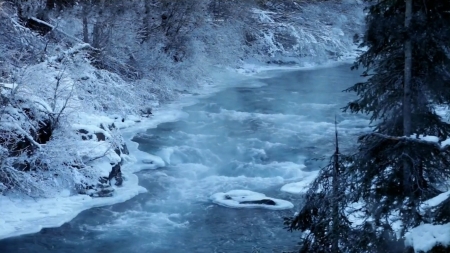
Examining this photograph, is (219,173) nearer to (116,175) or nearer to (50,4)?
(116,175)

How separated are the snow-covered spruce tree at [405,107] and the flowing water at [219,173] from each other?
1638 mm

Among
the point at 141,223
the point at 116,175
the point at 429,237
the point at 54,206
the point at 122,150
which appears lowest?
the point at 141,223

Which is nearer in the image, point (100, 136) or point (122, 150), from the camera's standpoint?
point (100, 136)

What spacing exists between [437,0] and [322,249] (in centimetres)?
317

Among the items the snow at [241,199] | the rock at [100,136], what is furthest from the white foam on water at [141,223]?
the rock at [100,136]

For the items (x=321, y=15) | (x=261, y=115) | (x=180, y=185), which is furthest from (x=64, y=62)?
(x=321, y=15)

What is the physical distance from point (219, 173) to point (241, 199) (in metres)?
2.76

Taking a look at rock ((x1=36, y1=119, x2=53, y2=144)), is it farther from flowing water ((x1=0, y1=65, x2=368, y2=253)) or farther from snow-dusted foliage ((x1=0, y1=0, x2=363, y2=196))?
flowing water ((x1=0, y1=65, x2=368, y2=253))

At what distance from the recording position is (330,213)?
669 cm

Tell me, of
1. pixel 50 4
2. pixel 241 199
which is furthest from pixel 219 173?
pixel 50 4

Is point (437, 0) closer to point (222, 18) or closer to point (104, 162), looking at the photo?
point (104, 162)

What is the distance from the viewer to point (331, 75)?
34719 mm

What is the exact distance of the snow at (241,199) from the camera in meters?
13.9

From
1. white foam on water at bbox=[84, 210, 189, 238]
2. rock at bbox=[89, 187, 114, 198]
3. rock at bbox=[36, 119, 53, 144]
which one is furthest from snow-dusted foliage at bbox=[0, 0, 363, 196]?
white foam on water at bbox=[84, 210, 189, 238]
